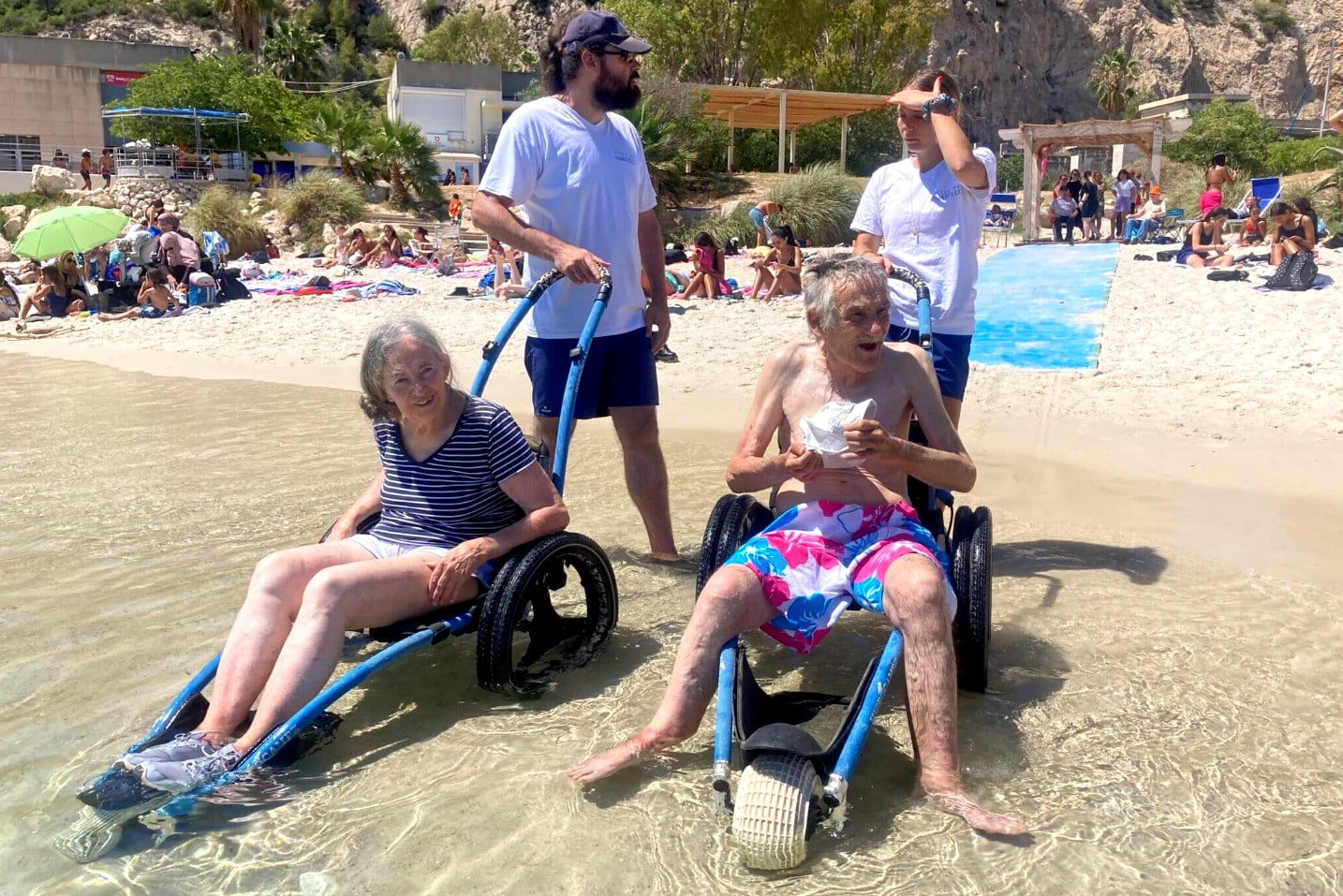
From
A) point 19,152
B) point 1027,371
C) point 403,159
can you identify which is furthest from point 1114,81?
point 1027,371

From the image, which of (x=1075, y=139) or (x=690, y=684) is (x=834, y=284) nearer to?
(x=690, y=684)

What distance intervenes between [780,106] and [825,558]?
92.0 feet

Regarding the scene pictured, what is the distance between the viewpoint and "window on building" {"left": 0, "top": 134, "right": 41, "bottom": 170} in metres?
40.1

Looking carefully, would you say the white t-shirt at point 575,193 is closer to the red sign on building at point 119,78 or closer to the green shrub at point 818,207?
the green shrub at point 818,207

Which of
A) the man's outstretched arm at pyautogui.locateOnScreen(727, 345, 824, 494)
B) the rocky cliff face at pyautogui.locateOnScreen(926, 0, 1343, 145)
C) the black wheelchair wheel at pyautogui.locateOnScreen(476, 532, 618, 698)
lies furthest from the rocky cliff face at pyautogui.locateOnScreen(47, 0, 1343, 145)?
the black wheelchair wheel at pyautogui.locateOnScreen(476, 532, 618, 698)

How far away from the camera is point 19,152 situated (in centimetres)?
3969

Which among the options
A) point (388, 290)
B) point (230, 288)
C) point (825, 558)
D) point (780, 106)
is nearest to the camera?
point (825, 558)

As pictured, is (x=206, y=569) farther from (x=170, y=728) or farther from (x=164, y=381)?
(x=164, y=381)

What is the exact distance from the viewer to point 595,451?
7.13 m

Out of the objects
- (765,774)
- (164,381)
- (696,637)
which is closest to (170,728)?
(696,637)

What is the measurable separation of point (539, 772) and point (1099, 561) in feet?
9.40

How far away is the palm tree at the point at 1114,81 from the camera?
6175 centimetres

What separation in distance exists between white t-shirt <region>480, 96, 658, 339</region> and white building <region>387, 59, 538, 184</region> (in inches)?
1644

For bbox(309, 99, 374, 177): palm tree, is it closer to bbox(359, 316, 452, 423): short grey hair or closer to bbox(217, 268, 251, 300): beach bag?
bbox(217, 268, 251, 300): beach bag
